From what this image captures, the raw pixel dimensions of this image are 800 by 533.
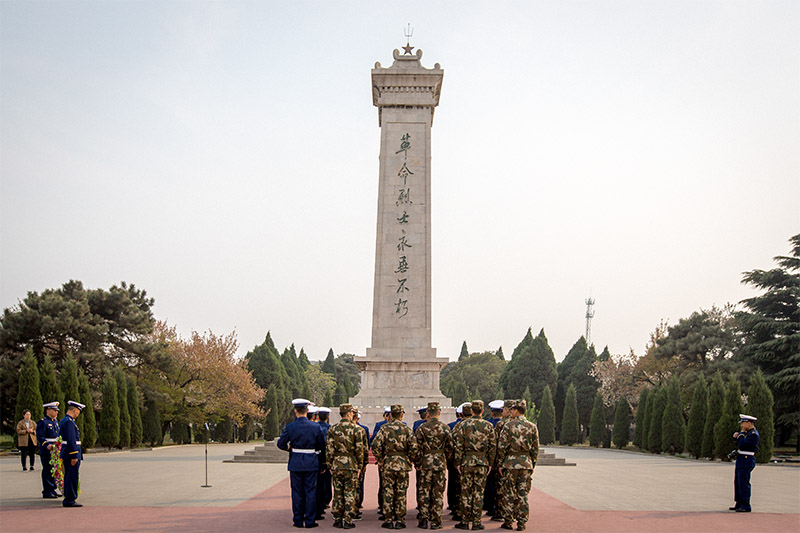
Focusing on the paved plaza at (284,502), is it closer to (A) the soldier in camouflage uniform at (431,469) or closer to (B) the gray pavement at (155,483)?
(B) the gray pavement at (155,483)

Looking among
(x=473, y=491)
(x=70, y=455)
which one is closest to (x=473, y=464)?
(x=473, y=491)

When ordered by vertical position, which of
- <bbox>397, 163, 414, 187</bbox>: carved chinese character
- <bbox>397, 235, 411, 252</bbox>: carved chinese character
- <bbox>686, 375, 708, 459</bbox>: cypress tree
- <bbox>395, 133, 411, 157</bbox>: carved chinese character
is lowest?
<bbox>686, 375, 708, 459</bbox>: cypress tree

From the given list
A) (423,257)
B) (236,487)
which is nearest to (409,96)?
(423,257)

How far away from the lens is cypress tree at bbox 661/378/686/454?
29.0 meters

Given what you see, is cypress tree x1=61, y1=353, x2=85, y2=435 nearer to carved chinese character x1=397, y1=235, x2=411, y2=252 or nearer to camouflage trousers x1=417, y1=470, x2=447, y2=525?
carved chinese character x1=397, y1=235, x2=411, y2=252

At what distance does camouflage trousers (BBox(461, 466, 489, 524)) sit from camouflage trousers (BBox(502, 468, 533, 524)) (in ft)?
0.99

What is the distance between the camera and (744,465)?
429 inches

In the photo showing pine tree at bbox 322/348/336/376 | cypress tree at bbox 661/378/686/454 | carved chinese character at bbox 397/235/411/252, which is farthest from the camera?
pine tree at bbox 322/348/336/376

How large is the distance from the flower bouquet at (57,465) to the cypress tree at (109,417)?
16.6 meters

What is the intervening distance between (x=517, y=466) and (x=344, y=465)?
208 centimetres

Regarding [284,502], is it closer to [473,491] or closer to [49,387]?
[473,491]

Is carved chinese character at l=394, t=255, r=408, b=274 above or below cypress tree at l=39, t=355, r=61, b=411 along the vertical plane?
above

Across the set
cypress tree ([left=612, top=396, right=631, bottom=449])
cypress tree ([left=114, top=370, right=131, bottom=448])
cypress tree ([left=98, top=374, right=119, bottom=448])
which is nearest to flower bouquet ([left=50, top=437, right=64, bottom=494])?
cypress tree ([left=98, top=374, right=119, bottom=448])

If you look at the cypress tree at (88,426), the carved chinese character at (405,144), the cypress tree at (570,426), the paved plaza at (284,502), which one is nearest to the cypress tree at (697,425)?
the paved plaza at (284,502)
